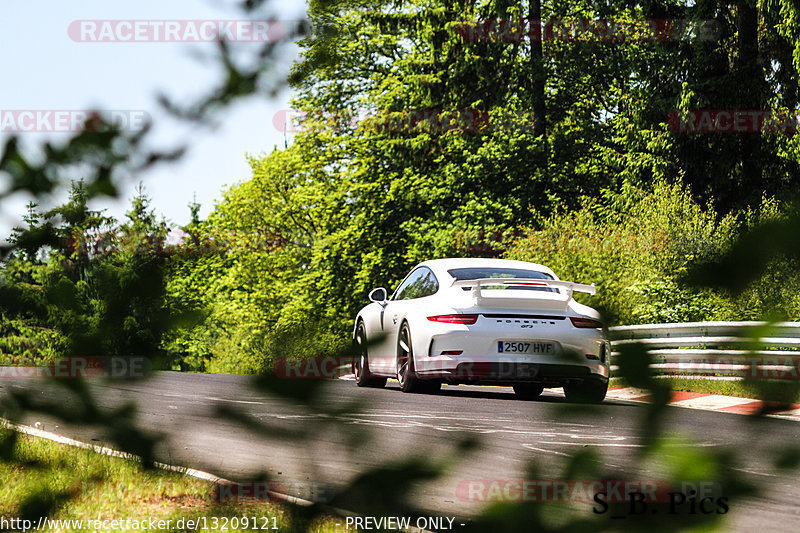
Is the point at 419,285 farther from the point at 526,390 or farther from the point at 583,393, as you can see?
the point at 583,393

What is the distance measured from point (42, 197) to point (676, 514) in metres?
1.08

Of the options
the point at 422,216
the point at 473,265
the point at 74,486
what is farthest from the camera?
the point at 422,216

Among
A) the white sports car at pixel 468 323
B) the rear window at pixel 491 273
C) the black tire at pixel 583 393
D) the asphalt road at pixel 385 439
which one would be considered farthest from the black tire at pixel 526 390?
the black tire at pixel 583 393

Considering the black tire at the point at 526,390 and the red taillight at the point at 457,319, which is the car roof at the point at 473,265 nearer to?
the red taillight at the point at 457,319

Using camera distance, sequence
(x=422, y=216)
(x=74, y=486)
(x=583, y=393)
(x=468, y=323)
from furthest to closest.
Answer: (x=422, y=216), (x=468, y=323), (x=74, y=486), (x=583, y=393)

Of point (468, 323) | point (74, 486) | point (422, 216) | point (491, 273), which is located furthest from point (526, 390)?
point (422, 216)

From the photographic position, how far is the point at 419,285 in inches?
436

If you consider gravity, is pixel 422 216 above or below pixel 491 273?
above

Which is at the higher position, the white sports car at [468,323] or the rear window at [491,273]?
the rear window at [491,273]

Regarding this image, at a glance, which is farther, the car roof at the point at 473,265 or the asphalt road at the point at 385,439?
the car roof at the point at 473,265

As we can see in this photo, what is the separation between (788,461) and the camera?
1.23m

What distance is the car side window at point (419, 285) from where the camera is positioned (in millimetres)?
10646

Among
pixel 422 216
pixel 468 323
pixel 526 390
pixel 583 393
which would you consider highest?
pixel 422 216

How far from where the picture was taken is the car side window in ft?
34.9
